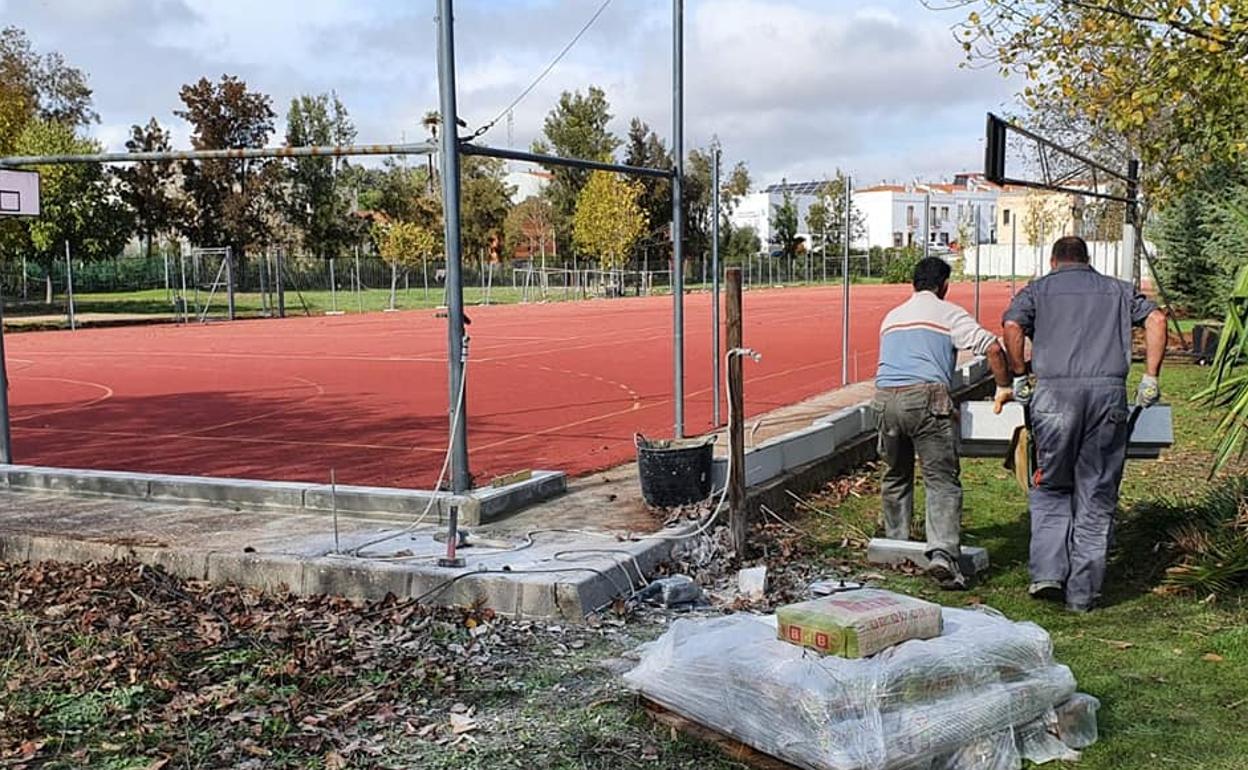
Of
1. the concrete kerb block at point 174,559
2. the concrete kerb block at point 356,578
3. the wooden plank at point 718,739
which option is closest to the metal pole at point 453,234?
the concrete kerb block at point 356,578

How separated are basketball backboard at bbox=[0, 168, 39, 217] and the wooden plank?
7.91 m

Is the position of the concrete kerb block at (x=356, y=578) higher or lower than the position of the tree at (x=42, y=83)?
lower

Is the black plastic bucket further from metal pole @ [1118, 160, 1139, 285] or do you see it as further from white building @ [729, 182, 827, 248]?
white building @ [729, 182, 827, 248]

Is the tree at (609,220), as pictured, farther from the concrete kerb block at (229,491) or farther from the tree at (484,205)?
the concrete kerb block at (229,491)

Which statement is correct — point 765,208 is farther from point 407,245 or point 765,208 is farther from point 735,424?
point 735,424

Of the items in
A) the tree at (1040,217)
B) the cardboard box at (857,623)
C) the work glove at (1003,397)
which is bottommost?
the cardboard box at (857,623)

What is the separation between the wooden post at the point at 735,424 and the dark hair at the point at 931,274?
3.75ft

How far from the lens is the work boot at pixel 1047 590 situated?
21.9 feet

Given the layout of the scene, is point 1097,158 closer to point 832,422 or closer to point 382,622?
point 832,422

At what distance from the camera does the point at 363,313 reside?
45562mm

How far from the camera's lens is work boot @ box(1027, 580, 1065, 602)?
6.67 metres

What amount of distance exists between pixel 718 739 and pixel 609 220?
2089 inches

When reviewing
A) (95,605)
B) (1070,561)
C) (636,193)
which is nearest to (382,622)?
(95,605)

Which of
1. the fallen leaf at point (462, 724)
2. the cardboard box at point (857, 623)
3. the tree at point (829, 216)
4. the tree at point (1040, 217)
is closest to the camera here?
the cardboard box at point (857, 623)
